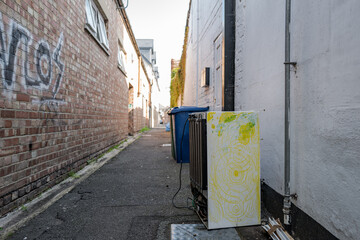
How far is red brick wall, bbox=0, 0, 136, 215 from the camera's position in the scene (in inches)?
96.3

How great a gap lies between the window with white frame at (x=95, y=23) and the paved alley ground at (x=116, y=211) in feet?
10.9

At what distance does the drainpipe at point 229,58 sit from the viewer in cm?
407

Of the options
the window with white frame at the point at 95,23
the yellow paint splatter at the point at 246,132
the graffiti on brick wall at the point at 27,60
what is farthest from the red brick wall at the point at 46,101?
the yellow paint splatter at the point at 246,132

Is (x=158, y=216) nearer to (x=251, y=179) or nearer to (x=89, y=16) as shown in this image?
(x=251, y=179)

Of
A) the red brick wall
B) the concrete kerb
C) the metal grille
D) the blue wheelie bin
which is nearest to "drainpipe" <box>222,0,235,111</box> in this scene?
the blue wheelie bin

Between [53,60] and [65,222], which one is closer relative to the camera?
[65,222]

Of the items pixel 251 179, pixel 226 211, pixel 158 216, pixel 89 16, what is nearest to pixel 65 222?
pixel 158 216

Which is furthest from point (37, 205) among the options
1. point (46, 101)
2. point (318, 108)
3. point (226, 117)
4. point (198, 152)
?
point (318, 108)

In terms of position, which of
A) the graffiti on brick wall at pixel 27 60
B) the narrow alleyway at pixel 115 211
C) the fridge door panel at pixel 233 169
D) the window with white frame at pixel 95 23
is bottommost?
the narrow alleyway at pixel 115 211

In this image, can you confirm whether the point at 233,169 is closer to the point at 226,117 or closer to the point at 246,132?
the point at 246,132

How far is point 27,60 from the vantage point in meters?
2.75

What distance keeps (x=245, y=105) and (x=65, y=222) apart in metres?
2.75

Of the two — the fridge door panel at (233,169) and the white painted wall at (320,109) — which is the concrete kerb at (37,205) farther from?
the white painted wall at (320,109)

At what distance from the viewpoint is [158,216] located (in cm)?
257
